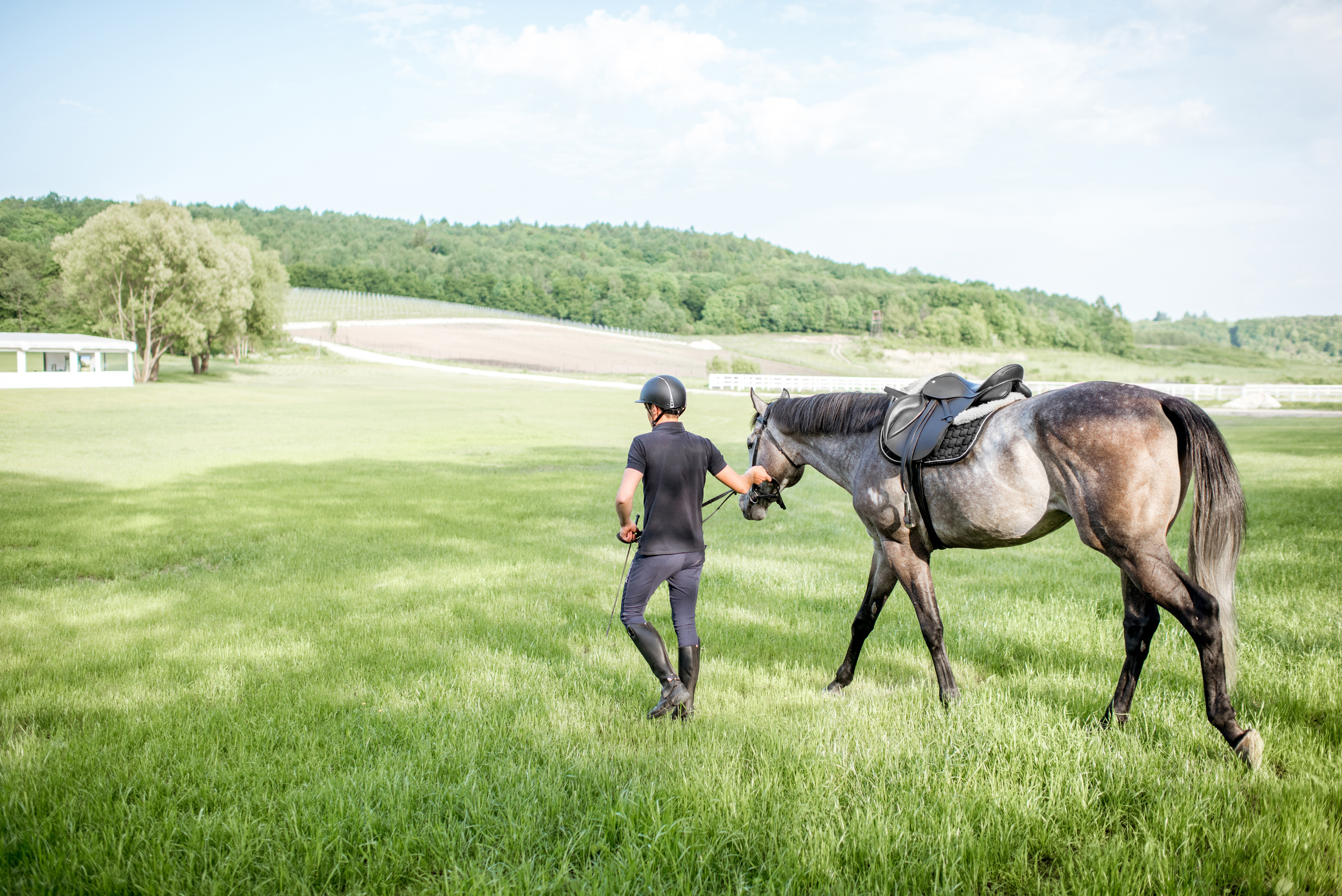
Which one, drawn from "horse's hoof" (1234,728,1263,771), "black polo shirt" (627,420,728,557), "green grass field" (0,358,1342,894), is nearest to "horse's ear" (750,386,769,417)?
"black polo shirt" (627,420,728,557)

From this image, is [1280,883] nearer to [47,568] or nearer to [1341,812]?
[1341,812]

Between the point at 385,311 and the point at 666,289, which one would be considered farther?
the point at 666,289

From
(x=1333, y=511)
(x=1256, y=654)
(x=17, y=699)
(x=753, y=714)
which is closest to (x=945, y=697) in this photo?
(x=753, y=714)

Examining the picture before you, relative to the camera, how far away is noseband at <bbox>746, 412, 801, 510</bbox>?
20.3 ft

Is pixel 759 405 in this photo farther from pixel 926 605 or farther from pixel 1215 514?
pixel 1215 514

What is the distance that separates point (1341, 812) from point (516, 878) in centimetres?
390

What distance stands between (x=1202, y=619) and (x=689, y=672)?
306 cm

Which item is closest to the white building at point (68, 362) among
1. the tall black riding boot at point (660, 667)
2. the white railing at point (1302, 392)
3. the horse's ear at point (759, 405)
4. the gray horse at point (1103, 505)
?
the horse's ear at point (759, 405)

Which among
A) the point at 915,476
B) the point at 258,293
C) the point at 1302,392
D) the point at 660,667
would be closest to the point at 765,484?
the point at 915,476

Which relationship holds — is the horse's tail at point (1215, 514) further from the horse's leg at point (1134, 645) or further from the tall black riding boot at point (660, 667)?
the tall black riding boot at point (660, 667)

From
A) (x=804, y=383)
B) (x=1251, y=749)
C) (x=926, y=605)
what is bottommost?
(x=1251, y=749)

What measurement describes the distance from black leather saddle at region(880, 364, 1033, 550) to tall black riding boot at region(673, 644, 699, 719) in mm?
1817

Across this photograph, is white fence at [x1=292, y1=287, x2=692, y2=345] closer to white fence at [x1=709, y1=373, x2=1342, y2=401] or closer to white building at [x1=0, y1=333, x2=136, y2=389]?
white building at [x1=0, y1=333, x2=136, y2=389]

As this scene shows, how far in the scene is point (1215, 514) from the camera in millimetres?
4555
